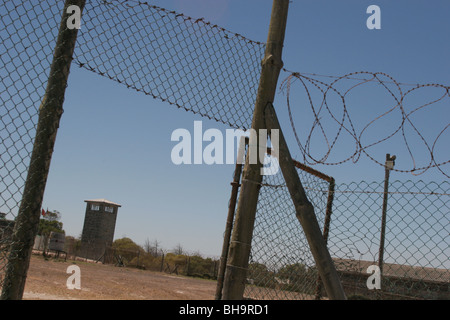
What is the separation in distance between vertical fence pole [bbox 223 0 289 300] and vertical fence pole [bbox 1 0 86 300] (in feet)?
4.25

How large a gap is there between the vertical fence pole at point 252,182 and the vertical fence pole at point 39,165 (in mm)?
1295

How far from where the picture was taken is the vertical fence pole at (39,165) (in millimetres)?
2594

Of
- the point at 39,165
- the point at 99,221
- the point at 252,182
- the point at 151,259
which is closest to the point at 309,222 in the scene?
the point at 252,182

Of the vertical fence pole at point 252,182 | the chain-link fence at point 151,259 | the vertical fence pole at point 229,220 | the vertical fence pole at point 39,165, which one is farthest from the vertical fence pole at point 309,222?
the chain-link fence at point 151,259

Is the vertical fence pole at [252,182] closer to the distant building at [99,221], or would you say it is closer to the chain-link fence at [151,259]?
the chain-link fence at [151,259]

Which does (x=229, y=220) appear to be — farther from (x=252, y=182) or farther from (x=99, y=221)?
(x=99, y=221)

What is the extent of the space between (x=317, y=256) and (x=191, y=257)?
91.0ft

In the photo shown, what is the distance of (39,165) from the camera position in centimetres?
266

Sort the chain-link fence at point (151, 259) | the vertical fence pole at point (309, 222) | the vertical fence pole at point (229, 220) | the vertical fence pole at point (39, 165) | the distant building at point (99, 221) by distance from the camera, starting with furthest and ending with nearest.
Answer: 1. the distant building at point (99, 221)
2. the chain-link fence at point (151, 259)
3. the vertical fence pole at point (229, 220)
4. the vertical fence pole at point (309, 222)
5. the vertical fence pole at point (39, 165)

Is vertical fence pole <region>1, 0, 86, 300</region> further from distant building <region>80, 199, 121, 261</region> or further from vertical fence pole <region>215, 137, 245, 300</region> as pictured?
distant building <region>80, 199, 121, 261</region>

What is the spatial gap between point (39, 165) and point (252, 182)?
1.41 metres
